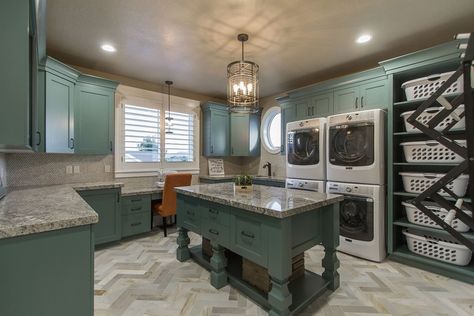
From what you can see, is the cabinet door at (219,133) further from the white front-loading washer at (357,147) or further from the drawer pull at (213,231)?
the drawer pull at (213,231)

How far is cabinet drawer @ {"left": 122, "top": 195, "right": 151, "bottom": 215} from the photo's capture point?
3.32 metres

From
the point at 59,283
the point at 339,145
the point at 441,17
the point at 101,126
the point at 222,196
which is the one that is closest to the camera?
the point at 59,283

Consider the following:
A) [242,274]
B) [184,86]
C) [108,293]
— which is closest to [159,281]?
[108,293]

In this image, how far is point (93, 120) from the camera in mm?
3270

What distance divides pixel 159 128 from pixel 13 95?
300 centimetres

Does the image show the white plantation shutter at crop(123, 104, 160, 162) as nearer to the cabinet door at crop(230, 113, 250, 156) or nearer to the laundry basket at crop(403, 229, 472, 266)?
the cabinet door at crop(230, 113, 250, 156)

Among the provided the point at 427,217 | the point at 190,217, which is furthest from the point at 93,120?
the point at 427,217

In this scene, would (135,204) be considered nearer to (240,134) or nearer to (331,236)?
(240,134)

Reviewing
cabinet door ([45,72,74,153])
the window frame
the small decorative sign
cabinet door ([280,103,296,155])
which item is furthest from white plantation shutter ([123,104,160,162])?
cabinet door ([280,103,296,155])

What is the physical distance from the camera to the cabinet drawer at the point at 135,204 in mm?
3316

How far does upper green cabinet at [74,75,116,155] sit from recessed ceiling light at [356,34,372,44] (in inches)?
130

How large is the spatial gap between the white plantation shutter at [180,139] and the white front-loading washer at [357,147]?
2.60 metres

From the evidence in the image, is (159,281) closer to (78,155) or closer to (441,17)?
(78,155)

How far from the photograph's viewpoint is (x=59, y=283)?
3.64 ft
